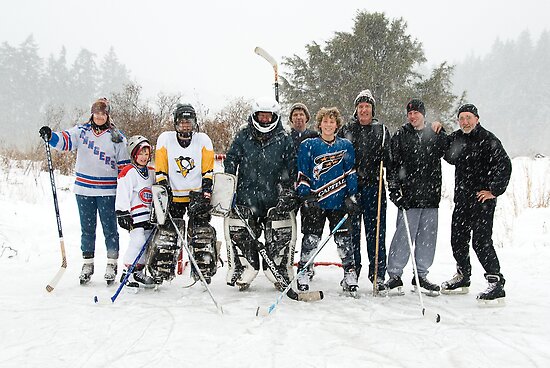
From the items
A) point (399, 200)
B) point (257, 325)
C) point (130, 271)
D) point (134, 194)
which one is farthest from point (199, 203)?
point (399, 200)

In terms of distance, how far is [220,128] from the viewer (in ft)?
46.9

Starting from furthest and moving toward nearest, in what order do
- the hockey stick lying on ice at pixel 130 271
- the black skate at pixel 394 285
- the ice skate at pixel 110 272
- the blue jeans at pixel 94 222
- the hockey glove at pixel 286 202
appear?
1. the blue jeans at pixel 94 222
2. the ice skate at pixel 110 272
3. the black skate at pixel 394 285
4. the hockey glove at pixel 286 202
5. the hockey stick lying on ice at pixel 130 271

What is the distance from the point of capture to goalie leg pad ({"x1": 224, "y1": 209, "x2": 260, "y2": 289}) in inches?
188

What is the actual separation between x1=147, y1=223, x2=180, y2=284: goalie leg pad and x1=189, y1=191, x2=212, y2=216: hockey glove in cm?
39

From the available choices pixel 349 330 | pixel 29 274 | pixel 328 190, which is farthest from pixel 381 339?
pixel 29 274

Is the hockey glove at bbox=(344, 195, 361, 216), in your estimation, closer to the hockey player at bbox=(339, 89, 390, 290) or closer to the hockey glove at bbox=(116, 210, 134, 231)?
the hockey player at bbox=(339, 89, 390, 290)

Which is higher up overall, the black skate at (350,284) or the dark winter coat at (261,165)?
the dark winter coat at (261,165)

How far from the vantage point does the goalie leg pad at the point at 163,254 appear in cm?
474

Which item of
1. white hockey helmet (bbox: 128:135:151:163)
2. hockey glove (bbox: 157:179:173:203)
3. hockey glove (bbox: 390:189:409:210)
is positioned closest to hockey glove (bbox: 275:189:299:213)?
hockey glove (bbox: 390:189:409:210)

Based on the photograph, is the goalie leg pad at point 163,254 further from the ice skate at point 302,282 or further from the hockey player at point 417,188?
the hockey player at point 417,188

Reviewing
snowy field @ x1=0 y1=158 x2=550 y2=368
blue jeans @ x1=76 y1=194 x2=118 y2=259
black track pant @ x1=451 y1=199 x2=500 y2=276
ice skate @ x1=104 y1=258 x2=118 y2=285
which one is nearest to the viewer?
snowy field @ x1=0 y1=158 x2=550 y2=368

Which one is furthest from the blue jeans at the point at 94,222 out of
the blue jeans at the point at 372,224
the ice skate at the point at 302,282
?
the blue jeans at the point at 372,224

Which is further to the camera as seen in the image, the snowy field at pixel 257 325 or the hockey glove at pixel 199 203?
the hockey glove at pixel 199 203

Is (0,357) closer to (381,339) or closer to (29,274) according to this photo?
(29,274)
